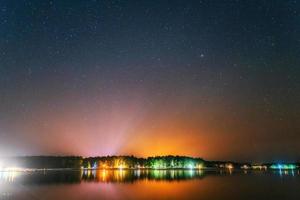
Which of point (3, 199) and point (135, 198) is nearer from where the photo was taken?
point (3, 199)

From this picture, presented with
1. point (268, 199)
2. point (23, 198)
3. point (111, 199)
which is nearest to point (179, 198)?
point (111, 199)

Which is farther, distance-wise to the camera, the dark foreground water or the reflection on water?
the reflection on water

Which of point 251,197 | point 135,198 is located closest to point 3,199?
point 135,198

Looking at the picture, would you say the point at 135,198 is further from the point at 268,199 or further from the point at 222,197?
the point at 268,199

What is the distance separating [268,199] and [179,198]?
33.8 ft

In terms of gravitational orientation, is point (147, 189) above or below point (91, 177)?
below

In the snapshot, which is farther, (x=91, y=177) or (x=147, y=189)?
(x=91, y=177)

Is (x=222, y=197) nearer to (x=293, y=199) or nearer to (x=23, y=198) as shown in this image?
(x=293, y=199)

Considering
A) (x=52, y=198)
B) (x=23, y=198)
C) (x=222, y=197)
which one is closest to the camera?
(x=23, y=198)

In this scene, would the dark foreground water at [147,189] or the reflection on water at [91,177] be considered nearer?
the dark foreground water at [147,189]

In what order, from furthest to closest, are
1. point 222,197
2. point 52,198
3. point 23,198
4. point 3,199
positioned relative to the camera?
point 222,197 → point 52,198 → point 23,198 → point 3,199

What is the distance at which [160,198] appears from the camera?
3906 centimetres

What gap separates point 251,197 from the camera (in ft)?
136

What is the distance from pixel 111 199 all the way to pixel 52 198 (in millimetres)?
6503
